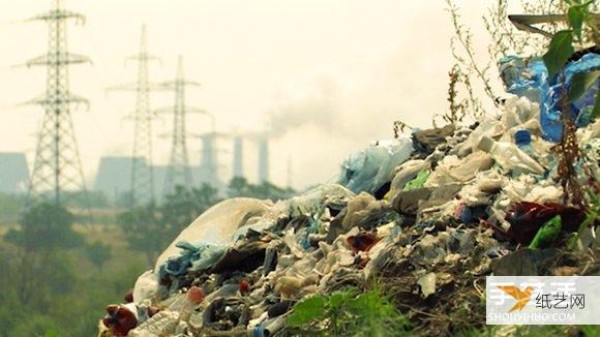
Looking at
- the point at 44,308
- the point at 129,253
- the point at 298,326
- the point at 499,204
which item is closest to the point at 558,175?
the point at 499,204

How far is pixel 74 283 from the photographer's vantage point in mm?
48906

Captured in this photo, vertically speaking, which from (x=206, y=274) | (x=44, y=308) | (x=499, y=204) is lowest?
(x=44, y=308)

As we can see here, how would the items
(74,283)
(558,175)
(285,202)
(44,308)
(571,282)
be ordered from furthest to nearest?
(74,283), (44,308), (285,202), (558,175), (571,282)

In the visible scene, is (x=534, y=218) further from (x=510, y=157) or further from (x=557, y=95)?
(x=557, y=95)

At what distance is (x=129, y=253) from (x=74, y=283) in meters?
7.22

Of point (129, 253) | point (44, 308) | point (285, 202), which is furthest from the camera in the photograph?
point (129, 253)

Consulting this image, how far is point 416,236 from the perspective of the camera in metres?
7.30

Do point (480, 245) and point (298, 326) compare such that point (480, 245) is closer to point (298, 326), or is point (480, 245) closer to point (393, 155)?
point (298, 326)

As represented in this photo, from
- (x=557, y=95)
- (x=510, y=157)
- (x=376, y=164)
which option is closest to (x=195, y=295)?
(x=376, y=164)

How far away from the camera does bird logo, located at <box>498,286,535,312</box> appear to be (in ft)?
21.2

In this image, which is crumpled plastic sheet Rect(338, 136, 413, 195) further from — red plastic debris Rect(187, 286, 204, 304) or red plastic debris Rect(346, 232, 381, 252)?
red plastic debris Rect(187, 286, 204, 304)
